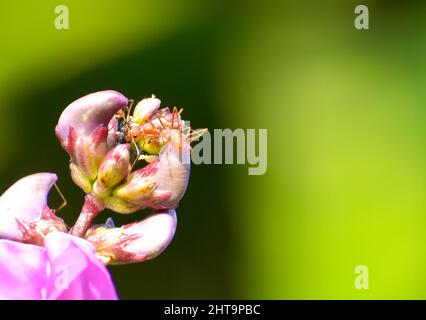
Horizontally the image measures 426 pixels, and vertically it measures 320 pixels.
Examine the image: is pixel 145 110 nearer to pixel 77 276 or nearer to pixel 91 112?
pixel 91 112

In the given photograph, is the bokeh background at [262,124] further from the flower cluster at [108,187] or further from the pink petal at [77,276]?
the pink petal at [77,276]

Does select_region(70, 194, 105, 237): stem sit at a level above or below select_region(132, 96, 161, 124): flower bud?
below

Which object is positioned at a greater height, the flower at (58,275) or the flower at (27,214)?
the flower at (27,214)

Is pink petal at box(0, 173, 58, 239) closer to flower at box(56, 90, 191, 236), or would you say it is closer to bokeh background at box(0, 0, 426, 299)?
flower at box(56, 90, 191, 236)

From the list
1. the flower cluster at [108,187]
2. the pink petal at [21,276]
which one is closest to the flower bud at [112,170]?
the flower cluster at [108,187]

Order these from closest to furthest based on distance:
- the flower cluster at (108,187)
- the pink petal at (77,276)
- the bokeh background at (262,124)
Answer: the pink petal at (77,276)
the flower cluster at (108,187)
the bokeh background at (262,124)

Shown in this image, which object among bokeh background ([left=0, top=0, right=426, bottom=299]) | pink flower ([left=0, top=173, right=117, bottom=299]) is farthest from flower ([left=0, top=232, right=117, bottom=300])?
bokeh background ([left=0, top=0, right=426, bottom=299])

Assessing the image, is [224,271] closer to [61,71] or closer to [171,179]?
[61,71]
